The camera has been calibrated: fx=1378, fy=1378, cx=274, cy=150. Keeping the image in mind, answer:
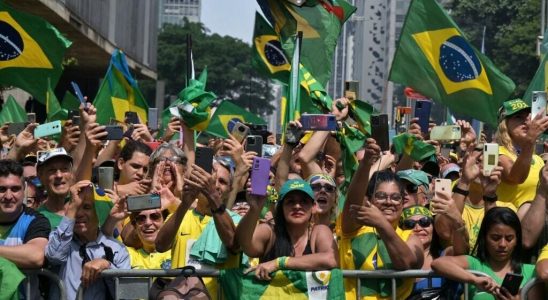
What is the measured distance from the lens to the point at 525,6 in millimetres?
75438

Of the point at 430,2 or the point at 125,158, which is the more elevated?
the point at 430,2

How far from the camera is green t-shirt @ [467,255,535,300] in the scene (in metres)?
8.00

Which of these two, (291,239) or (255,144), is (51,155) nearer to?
(255,144)

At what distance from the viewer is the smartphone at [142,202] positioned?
837cm

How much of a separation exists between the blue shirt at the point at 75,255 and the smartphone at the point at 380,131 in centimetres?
173

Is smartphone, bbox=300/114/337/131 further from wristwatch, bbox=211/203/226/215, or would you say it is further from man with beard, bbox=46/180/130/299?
man with beard, bbox=46/180/130/299

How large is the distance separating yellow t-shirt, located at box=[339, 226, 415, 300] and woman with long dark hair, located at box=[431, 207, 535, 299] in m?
0.36

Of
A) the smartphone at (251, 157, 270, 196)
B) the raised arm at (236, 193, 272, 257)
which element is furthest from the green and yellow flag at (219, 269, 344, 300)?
the smartphone at (251, 157, 270, 196)

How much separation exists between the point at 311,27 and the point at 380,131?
14.9ft

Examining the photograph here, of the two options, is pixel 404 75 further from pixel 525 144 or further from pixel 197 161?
pixel 197 161

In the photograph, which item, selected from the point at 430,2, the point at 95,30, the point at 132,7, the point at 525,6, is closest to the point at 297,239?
the point at 430,2

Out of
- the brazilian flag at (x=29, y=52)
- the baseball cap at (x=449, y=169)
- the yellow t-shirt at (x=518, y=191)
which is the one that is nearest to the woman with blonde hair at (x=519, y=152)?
the yellow t-shirt at (x=518, y=191)

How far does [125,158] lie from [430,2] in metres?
2.78

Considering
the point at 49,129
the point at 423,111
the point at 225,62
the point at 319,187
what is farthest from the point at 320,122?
the point at 225,62
